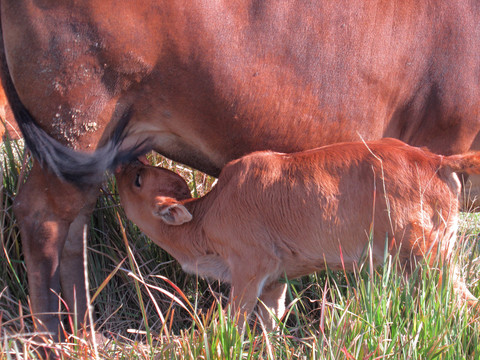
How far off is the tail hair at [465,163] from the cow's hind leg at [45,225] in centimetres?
192

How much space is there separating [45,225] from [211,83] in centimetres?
118

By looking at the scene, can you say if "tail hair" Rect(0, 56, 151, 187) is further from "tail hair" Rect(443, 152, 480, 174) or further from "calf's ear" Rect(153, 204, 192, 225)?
"tail hair" Rect(443, 152, 480, 174)

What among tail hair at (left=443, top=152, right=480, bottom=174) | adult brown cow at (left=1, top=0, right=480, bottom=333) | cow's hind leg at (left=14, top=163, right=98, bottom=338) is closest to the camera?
tail hair at (left=443, top=152, right=480, bottom=174)

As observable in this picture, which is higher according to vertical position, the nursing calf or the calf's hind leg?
the nursing calf

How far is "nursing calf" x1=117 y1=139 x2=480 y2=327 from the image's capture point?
315 centimetres

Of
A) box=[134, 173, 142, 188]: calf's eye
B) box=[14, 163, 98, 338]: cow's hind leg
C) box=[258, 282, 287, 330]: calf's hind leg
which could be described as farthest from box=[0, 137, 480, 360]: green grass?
box=[134, 173, 142, 188]: calf's eye

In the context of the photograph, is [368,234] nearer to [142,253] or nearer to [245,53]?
[245,53]

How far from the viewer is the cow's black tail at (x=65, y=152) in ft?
10.7

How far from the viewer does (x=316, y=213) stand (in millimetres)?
3285

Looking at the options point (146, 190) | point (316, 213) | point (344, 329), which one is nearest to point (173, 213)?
point (146, 190)

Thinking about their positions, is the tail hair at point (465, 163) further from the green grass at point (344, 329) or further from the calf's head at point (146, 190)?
the calf's head at point (146, 190)

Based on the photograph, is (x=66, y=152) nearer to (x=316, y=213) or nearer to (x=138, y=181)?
(x=138, y=181)

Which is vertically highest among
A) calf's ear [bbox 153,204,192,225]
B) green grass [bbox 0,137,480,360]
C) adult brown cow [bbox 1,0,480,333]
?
adult brown cow [bbox 1,0,480,333]

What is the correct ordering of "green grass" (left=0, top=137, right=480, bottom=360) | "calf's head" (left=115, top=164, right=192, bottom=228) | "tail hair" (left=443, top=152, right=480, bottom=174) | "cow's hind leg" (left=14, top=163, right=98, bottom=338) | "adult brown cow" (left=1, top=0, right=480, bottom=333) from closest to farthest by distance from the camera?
"green grass" (left=0, top=137, right=480, bottom=360), "tail hair" (left=443, top=152, right=480, bottom=174), "adult brown cow" (left=1, top=0, right=480, bottom=333), "cow's hind leg" (left=14, top=163, right=98, bottom=338), "calf's head" (left=115, top=164, right=192, bottom=228)
